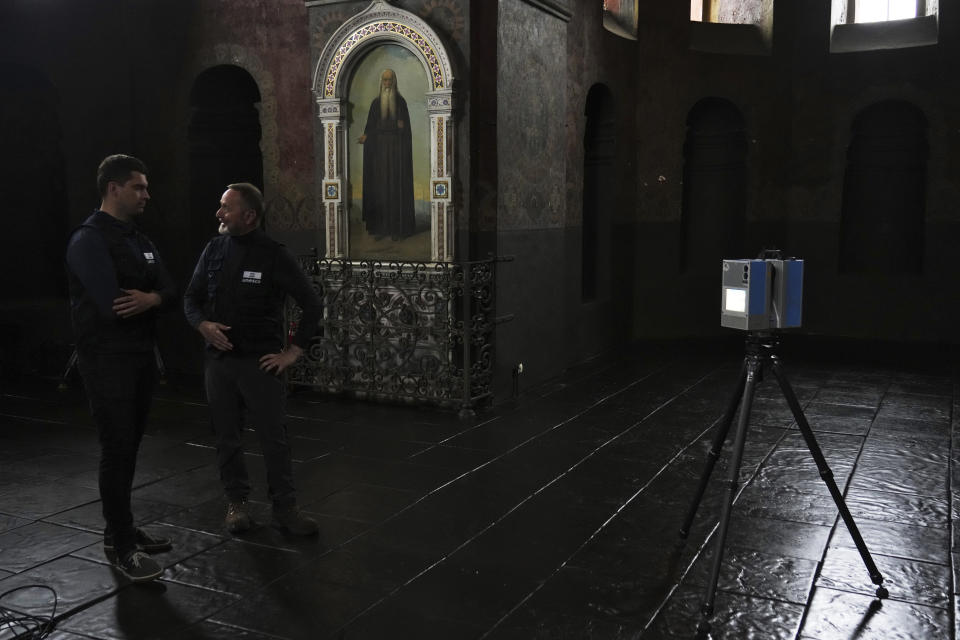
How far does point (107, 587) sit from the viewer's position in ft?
13.0

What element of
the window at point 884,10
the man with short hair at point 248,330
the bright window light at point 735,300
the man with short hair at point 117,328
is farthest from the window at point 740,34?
the man with short hair at point 117,328

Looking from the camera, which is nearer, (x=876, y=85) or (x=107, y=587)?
(x=107, y=587)

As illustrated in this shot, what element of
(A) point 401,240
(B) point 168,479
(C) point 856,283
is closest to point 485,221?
(A) point 401,240

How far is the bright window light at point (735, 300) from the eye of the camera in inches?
150

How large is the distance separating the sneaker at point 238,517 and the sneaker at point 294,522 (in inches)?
6.5

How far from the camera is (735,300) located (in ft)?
12.7

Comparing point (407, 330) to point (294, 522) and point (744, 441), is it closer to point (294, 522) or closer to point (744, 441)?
point (294, 522)

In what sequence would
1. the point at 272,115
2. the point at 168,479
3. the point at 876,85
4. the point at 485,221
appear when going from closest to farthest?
the point at 168,479 → the point at 485,221 → the point at 272,115 → the point at 876,85

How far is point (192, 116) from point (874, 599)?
25.9 feet

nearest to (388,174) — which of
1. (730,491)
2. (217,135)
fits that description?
(217,135)

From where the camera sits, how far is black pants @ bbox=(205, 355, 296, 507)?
4.47 meters

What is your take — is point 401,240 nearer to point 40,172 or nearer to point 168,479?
point 168,479

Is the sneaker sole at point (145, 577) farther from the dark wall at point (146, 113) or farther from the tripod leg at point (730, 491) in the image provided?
the dark wall at point (146, 113)

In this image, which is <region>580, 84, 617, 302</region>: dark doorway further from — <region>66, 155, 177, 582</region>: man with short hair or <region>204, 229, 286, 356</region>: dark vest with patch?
<region>66, 155, 177, 582</region>: man with short hair
